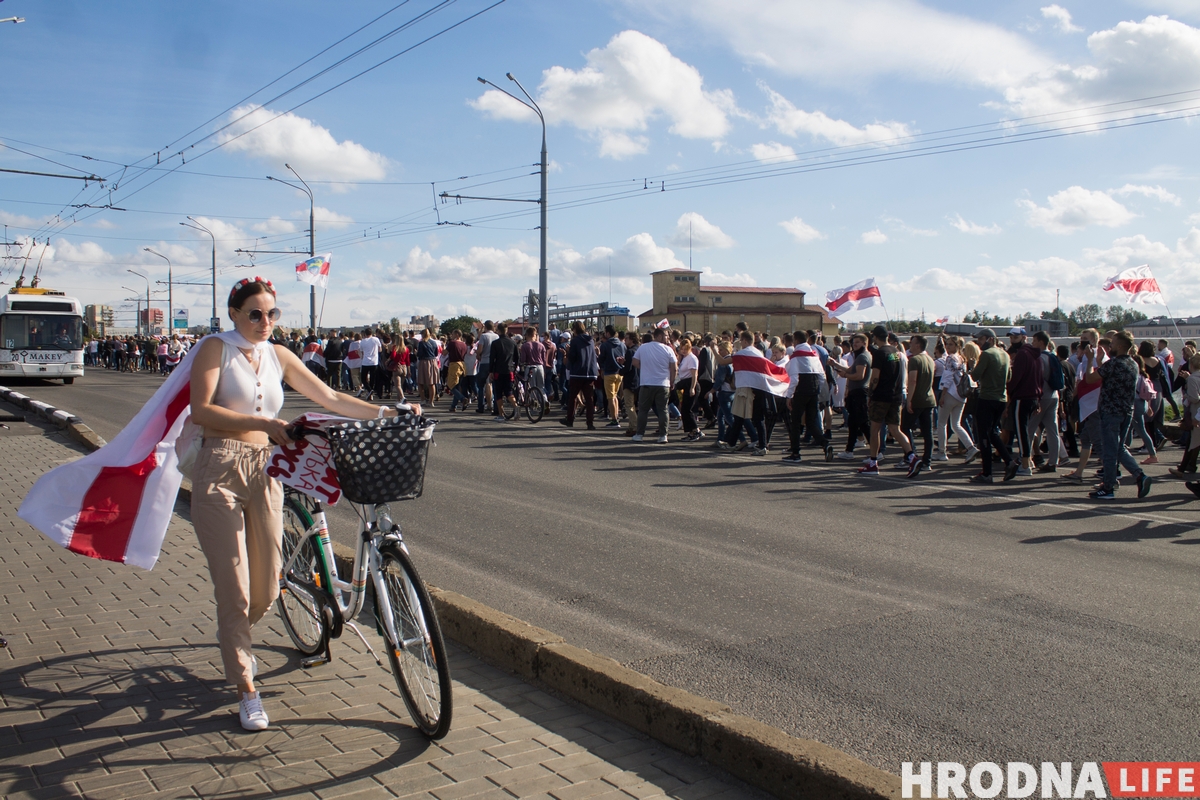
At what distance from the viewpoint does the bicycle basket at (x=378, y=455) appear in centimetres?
333

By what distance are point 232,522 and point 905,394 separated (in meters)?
10.3

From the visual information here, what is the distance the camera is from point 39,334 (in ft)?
101

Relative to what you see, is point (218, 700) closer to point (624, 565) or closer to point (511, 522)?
point (624, 565)

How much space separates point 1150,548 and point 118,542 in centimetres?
758

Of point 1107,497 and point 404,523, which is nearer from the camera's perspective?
point 404,523

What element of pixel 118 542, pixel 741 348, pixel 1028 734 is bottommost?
pixel 1028 734

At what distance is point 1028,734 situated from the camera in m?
3.82

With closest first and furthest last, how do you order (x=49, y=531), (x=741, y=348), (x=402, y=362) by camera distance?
(x=49, y=531) → (x=741, y=348) → (x=402, y=362)

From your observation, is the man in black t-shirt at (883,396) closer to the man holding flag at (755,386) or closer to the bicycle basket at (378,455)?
the man holding flag at (755,386)

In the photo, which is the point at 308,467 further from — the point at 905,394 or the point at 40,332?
the point at 40,332

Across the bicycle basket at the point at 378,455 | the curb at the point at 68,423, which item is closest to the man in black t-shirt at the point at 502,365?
the curb at the point at 68,423

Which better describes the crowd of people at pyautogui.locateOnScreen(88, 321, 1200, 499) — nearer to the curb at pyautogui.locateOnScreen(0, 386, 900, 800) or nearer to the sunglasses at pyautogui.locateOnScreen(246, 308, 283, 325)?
the curb at pyautogui.locateOnScreen(0, 386, 900, 800)

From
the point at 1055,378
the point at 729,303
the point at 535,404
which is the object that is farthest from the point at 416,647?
the point at 729,303

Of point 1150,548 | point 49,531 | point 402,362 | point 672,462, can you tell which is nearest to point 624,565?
point 49,531
